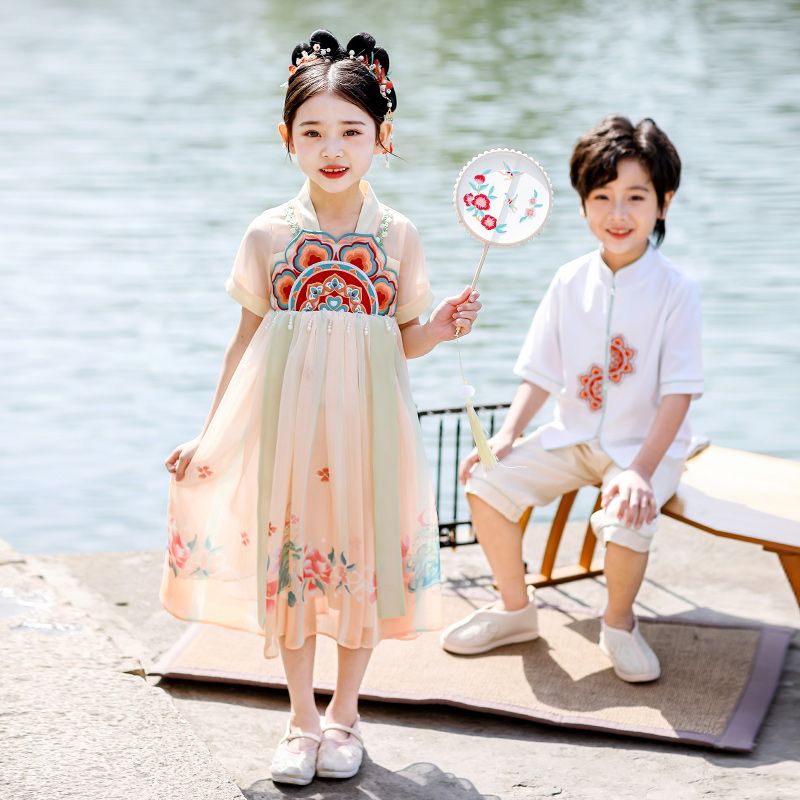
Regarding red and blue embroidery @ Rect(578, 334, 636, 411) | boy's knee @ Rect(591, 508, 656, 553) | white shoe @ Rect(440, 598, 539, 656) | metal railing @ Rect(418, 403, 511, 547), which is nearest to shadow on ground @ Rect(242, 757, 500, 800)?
white shoe @ Rect(440, 598, 539, 656)


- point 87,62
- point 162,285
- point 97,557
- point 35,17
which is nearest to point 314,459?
point 97,557

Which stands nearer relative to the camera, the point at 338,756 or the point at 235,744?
the point at 338,756

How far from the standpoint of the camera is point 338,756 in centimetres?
274

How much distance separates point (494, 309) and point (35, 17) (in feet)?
46.3

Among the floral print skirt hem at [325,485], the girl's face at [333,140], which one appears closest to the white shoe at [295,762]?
the floral print skirt hem at [325,485]

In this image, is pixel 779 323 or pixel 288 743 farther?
pixel 779 323

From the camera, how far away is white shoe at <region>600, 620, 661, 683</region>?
321cm

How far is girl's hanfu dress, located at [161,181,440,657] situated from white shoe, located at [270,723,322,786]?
20 centimetres

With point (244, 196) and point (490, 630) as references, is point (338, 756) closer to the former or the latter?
point (490, 630)

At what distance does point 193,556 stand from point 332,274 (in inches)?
23.3

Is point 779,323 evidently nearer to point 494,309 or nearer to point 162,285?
point 494,309

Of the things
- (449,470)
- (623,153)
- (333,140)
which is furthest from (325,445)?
(449,470)

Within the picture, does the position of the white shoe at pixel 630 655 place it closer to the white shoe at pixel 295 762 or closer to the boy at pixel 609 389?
the boy at pixel 609 389

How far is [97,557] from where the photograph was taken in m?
3.98
